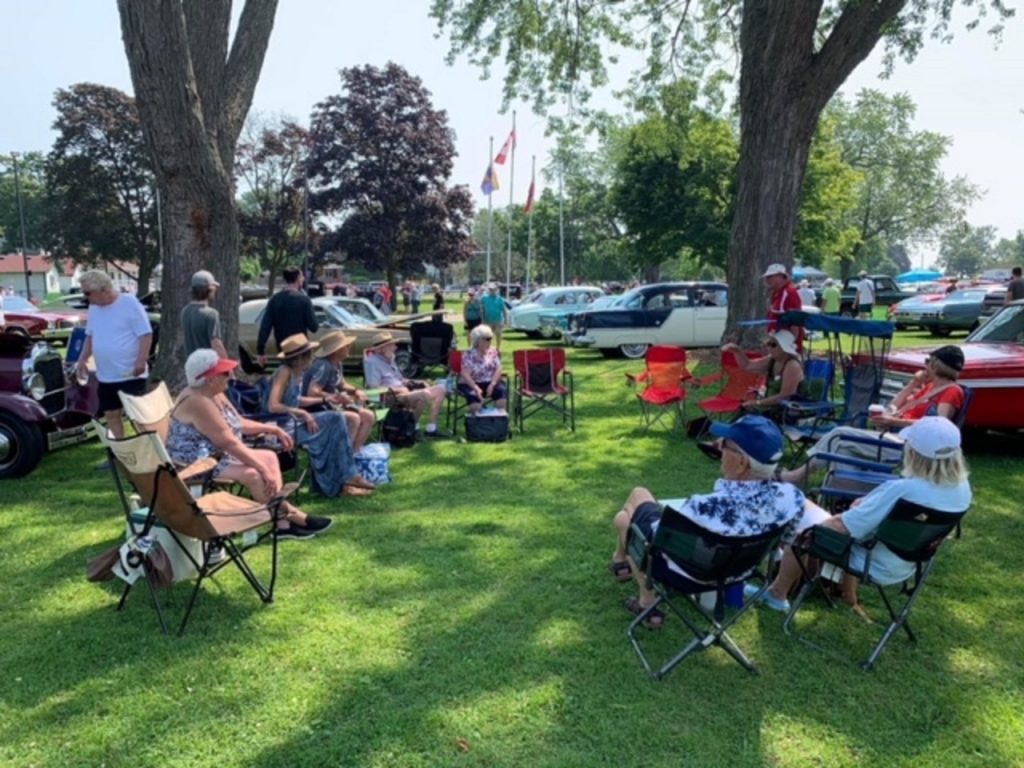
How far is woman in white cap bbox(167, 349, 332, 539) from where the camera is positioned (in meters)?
4.30

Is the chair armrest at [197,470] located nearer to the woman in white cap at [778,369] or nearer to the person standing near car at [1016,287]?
the woman in white cap at [778,369]

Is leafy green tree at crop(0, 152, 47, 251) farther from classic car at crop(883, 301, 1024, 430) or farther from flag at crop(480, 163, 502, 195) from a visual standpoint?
classic car at crop(883, 301, 1024, 430)

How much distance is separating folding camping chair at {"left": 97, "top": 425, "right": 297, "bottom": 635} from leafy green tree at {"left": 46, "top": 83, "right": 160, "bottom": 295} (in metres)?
35.2

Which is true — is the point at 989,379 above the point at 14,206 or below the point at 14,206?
below

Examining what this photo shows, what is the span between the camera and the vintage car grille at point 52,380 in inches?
260

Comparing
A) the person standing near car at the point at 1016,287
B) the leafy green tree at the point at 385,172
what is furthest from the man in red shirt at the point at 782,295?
the leafy green tree at the point at 385,172

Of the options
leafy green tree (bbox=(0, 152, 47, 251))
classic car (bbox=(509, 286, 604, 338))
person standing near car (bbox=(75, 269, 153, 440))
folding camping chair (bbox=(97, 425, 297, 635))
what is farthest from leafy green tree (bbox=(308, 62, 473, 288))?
leafy green tree (bbox=(0, 152, 47, 251))

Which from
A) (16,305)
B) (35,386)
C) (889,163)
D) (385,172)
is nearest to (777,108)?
(35,386)

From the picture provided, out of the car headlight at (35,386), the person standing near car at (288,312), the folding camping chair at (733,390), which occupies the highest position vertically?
the person standing near car at (288,312)

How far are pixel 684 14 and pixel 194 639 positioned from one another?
15.0 m

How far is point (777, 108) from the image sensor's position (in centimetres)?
979

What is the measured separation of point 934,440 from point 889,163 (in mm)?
58115

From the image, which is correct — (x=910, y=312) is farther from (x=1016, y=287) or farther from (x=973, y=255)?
(x=973, y=255)

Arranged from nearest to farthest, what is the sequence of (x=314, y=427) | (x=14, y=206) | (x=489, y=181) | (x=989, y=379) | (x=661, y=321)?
(x=314, y=427)
(x=989, y=379)
(x=661, y=321)
(x=489, y=181)
(x=14, y=206)
